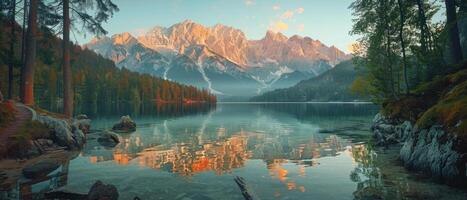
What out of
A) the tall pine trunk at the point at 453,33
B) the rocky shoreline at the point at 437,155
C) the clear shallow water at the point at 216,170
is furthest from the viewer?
the tall pine trunk at the point at 453,33

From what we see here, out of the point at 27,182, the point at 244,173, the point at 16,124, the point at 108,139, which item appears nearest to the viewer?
the point at 27,182

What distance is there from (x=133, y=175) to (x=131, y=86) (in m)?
180

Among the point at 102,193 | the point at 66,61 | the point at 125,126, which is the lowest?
the point at 102,193

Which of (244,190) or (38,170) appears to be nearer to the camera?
(244,190)

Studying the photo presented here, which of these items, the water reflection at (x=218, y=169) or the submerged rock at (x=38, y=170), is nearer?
the water reflection at (x=218, y=169)

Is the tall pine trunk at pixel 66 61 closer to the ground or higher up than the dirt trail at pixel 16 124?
higher up

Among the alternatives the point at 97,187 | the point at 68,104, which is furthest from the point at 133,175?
the point at 68,104

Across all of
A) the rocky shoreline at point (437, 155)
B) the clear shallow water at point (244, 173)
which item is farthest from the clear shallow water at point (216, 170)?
the rocky shoreline at point (437, 155)

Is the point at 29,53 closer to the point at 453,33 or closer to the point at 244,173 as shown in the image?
the point at 244,173

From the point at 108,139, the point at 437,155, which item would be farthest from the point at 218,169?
the point at 108,139

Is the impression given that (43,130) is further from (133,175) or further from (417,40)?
(417,40)

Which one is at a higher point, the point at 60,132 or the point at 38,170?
the point at 60,132

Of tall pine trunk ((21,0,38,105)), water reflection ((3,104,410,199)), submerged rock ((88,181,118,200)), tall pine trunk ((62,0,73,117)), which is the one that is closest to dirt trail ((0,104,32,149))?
tall pine trunk ((21,0,38,105))

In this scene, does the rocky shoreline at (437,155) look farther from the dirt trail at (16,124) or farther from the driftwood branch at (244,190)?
the dirt trail at (16,124)
